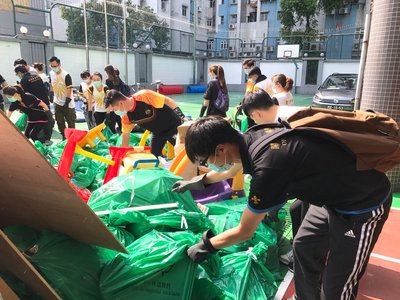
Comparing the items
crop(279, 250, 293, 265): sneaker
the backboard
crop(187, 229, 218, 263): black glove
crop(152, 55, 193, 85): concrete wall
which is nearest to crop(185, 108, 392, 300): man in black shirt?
crop(187, 229, 218, 263): black glove

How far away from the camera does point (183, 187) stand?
7.23 ft

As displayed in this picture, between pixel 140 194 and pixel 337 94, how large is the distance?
8.90 meters

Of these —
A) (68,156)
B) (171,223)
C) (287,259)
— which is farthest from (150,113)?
(287,259)

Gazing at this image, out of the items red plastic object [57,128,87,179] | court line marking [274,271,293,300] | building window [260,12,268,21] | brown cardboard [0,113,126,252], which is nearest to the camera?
brown cardboard [0,113,126,252]

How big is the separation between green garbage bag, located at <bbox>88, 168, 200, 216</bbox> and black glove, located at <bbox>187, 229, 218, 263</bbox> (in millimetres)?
652

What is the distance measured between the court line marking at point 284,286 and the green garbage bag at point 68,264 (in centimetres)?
124

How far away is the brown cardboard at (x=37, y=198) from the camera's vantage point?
4.25ft

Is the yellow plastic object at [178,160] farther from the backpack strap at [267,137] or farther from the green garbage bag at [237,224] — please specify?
the backpack strap at [267,137]

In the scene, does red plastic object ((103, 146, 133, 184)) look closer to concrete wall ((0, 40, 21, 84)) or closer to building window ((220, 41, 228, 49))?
concrete wall ((0, 40, 21, 84))

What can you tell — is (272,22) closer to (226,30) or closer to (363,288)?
(226,30)

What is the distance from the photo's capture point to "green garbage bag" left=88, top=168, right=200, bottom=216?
238 centimetres

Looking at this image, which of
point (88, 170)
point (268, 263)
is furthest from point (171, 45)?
point (268, 263)

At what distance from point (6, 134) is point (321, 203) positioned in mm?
1319

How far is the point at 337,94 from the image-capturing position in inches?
393
